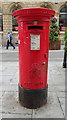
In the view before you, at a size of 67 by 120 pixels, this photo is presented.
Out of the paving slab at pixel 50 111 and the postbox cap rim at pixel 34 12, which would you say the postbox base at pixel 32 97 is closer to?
the paving slab at pixel 50 111

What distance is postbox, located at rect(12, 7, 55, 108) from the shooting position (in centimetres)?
301

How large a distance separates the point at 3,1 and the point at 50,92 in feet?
54.6

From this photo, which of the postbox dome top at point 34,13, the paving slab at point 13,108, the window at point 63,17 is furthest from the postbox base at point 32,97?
the window at point 63,17

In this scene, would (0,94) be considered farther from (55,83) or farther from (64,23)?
(64,23)

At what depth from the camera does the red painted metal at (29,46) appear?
2986 millimetres

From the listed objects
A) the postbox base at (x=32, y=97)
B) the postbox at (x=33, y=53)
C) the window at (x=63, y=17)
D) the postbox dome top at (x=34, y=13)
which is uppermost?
the window at (x=63, y=17)

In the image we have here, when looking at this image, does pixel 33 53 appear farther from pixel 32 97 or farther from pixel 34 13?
pixel 32 97

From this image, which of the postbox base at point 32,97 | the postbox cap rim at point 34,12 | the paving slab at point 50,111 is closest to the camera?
the postbox cap rim at point 34,12

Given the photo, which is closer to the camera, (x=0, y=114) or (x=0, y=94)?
(x=0, y=114)

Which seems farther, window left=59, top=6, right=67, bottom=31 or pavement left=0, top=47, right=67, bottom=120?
window left=59, top=6, right=67, bottom=31

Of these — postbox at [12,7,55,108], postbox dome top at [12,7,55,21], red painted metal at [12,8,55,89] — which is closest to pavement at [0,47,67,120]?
postbox at [12,7,55,108]

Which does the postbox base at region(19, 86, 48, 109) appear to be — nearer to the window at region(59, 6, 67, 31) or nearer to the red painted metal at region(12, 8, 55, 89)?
the red painted metal at region(12, 8, 55, 89)

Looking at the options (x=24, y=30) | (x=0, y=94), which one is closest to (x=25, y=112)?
(x=0, y=94)

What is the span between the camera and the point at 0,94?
4.13 m
